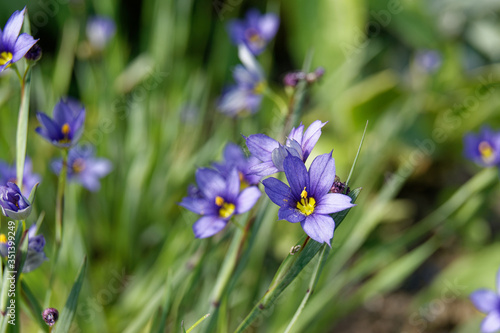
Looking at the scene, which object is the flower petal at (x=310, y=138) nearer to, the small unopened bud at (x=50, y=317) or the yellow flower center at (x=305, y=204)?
the yellow flower center at (x=305, y=204)

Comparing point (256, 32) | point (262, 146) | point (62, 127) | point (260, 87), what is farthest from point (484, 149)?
point (62, 127)

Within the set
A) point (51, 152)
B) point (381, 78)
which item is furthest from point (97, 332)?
point (381, 78)

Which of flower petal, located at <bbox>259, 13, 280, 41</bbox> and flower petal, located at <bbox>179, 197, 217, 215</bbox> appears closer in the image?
flower petal, located at <bbox>179, 197, 217, 215</bbox>

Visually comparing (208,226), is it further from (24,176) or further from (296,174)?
(24,176)

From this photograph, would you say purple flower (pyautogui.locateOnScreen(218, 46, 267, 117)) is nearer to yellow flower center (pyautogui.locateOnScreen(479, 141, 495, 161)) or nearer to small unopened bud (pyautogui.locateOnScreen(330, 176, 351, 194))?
small unopened bud (pyautogui.locateOnScreen(330, 176, 351, 194))

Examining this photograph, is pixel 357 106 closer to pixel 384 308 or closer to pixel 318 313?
pixel 384 308

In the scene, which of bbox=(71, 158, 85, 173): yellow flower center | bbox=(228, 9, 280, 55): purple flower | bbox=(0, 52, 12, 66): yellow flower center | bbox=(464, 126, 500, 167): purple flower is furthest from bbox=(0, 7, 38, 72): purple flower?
bbox=(464, 126, 500, 167): purple flower

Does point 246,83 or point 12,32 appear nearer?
point 12,32
